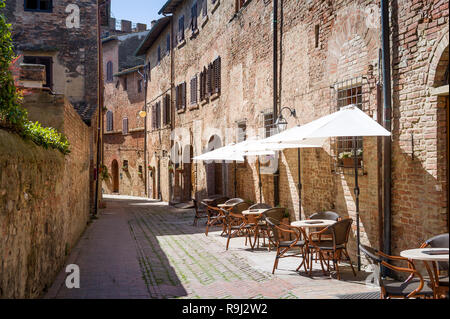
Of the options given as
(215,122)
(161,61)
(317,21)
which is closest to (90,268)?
(317,21)

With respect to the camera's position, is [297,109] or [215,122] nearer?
[297,109]

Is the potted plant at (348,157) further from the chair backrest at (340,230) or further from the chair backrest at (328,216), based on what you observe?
the chair backrest at (340,230)

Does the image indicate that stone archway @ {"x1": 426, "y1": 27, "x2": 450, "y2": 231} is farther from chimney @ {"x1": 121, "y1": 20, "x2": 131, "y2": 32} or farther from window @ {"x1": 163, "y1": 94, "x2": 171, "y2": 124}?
chimney @ {"x1": 121, "y1": 20, "x2": 131, "y2": 32}

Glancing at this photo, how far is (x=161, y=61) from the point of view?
25.8 meters

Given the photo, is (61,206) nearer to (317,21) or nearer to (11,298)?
(11,298)

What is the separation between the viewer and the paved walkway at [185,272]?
616 centimetres

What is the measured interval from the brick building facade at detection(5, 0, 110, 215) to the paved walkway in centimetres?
696

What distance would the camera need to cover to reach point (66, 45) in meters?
17.4

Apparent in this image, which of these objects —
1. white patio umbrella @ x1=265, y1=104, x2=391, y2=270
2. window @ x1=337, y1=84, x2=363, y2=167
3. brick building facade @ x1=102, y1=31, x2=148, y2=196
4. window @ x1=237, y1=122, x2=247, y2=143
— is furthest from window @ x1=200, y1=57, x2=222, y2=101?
brick building facade @ x1=102, y1=31, x2=148, y2=196

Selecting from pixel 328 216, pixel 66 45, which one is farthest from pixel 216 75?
pixel 328 216

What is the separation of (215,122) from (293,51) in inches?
267

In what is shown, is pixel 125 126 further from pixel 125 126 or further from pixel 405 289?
pixel 405 289

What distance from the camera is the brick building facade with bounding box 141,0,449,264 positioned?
6.12m
